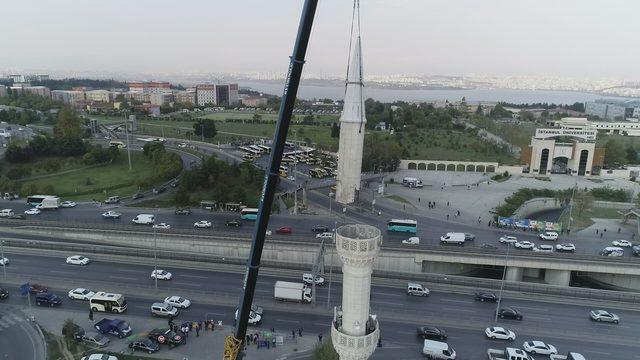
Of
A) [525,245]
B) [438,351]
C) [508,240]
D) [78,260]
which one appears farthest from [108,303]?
[525,245]

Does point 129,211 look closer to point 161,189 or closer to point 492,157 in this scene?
point 161,189

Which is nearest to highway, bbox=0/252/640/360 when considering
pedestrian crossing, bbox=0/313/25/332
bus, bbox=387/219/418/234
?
pedestrian crossing, bbox=0/313/25/332

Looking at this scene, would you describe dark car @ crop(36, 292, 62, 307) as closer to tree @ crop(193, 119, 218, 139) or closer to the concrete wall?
the concrete wall

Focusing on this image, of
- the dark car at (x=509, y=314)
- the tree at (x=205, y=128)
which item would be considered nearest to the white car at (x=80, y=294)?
the dark car at (x=509, y=314)

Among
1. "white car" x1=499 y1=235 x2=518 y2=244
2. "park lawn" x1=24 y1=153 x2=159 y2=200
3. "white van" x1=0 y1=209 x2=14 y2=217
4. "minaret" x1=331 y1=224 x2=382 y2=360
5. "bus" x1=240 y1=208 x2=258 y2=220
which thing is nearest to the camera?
"minaret" x1=331 y1=224 x2=382 y2=360

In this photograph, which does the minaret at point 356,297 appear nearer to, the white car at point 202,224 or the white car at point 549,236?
the white car at point 202,224

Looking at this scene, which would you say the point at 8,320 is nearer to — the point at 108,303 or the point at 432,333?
the point at 108,303
